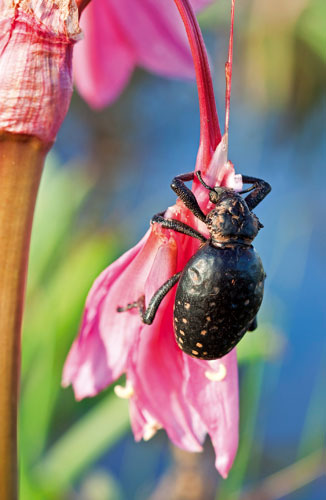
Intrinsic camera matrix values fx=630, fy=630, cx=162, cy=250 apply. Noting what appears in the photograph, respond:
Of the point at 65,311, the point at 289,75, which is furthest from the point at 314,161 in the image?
the point at 65,311

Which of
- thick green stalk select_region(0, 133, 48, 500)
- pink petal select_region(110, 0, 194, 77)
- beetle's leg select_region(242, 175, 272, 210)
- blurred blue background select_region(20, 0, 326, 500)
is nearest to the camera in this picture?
thick green stalk select_region(0, 133, 48, 500)

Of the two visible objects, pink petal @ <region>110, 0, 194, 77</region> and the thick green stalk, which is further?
pink petal @ <region>110, 0, 194, 77</region>

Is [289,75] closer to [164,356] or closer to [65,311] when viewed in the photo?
[65,311]

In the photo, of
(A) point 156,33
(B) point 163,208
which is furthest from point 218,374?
(B) point 163,208

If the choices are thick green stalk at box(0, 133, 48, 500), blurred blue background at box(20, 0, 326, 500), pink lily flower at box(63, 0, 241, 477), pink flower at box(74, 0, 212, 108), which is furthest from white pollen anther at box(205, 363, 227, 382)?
blurred blue background at box(20, 0, 326, 500)

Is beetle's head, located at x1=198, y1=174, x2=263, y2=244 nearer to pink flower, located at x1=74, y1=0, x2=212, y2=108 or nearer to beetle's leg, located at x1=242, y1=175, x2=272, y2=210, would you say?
beetle's leg, located at x1=242, y1=175, x2=272, y2=210

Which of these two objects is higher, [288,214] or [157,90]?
[157,90]
